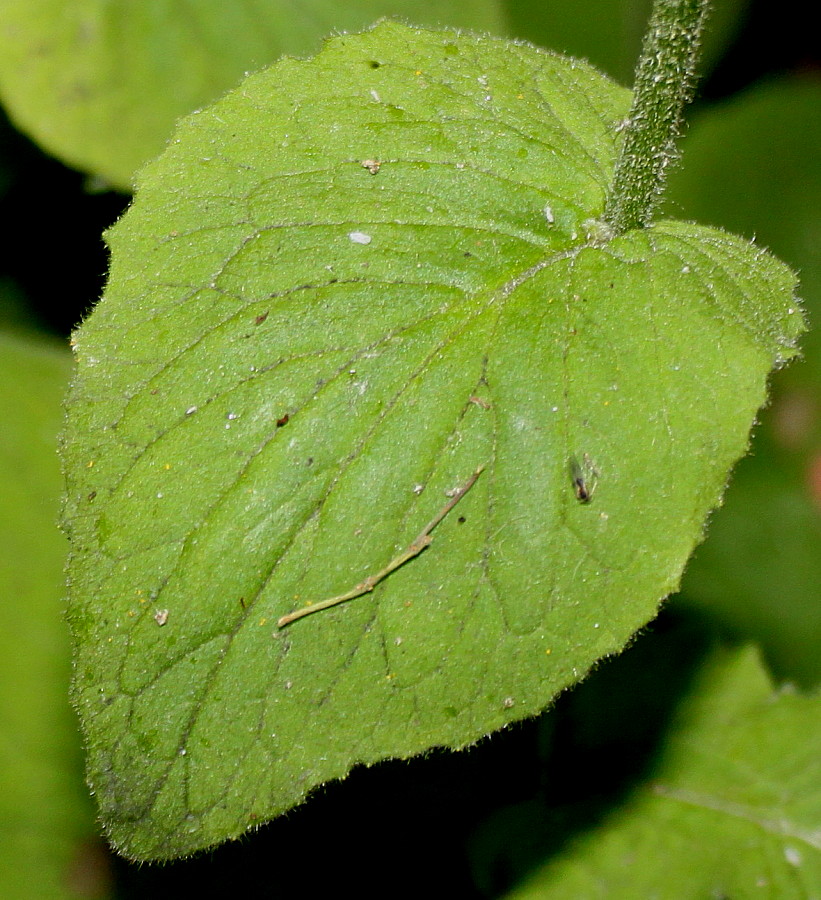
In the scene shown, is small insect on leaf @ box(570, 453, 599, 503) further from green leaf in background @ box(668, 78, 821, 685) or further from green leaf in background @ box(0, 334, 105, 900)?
green leaf in background @ box(668, 78, 821, 685)

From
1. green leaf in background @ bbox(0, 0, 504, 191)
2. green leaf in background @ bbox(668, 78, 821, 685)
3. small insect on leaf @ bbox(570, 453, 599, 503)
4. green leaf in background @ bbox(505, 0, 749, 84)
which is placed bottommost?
green leaf in background @ bbox(668, 78, 821, 685)

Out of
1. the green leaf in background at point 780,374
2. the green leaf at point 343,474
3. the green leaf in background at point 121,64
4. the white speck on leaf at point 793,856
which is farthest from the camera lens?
the green leaf in background at point 780,374

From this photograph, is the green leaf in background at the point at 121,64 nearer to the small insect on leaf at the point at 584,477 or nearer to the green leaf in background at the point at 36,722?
the green leaf in background at the point at 36,722

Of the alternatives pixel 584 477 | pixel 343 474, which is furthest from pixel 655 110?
pixel 343 474

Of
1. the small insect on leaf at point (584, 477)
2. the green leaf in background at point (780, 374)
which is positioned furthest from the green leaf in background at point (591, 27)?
the small insect on leaf at point (584, 477)

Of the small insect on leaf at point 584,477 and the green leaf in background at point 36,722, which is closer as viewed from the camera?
the small insect on leaf at point 584,477

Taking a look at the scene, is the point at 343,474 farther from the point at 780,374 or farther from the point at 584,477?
the point at 780,374

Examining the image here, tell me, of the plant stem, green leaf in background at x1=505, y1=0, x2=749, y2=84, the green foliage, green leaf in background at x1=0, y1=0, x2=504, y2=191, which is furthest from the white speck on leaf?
green leaf in background at x1=505, y1=0, x2=749, y2=84

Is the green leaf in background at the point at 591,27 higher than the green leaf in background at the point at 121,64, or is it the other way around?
the green leaf in background at the point at 121,64
